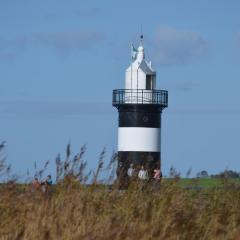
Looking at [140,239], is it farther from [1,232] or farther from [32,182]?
[32,182]

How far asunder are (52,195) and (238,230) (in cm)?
175

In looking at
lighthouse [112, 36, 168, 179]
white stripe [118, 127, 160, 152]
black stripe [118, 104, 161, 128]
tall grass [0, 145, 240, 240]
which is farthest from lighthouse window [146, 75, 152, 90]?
tall grass [0, 145, 240, 240]

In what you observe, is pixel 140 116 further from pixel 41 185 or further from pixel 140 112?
pixel 41 185

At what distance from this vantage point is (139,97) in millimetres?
31875

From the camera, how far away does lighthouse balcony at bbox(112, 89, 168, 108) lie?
Answer: 31.9 meters

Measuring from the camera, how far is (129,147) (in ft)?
100

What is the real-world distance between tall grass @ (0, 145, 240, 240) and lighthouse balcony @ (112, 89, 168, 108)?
2298 cm

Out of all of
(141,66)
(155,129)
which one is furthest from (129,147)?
(141,66)

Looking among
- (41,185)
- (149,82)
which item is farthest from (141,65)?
(41,185)

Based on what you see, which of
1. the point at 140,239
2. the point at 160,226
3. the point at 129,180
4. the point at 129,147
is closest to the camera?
the point at 140,239

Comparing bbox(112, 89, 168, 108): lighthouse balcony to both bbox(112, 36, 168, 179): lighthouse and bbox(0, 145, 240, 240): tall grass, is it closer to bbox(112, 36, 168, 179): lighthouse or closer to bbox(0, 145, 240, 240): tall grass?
bbox(112, 36, 168, 179): lighthouse

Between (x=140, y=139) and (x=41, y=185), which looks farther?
(x=140, y=139)

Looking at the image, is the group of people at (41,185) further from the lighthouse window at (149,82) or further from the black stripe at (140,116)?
the lighthouse window at (149,82)

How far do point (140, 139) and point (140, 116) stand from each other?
0.95m
